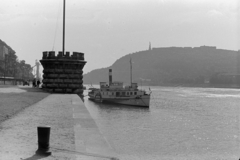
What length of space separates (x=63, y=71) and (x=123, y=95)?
97.3 feet

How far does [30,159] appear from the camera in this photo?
7.80m

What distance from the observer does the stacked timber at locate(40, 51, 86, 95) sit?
4006 centimetres

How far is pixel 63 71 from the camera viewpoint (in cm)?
4025

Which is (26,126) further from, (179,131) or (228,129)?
(228,129)

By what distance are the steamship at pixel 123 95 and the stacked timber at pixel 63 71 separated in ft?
83.8

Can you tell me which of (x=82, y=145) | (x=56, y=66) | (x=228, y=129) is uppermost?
(x=56, y=66)

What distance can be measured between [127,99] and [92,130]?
178 ft

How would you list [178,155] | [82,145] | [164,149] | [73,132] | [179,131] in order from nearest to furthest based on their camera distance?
[82,145] → [73,132] → [178,155] → [164,149] → [179,131]

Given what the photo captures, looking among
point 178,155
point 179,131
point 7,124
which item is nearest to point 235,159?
point 178,155

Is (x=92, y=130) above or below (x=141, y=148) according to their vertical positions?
above

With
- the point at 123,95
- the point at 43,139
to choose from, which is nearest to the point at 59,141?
the point at 43,139

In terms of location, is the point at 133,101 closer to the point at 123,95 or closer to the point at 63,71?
the point at 123,95

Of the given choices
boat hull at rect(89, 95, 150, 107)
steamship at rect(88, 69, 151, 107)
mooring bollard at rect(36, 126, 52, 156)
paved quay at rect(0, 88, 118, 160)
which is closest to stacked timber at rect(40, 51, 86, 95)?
boat hull at rect(89, 95, 150, 107)

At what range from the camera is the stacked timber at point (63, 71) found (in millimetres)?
40062
